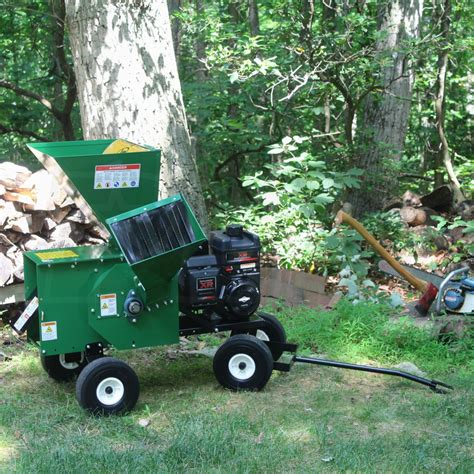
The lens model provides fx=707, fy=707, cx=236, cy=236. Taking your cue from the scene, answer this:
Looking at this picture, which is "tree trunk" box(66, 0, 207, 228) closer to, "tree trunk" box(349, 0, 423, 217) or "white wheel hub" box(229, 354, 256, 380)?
"white wheel hub" box(229, 354, 256, 380)

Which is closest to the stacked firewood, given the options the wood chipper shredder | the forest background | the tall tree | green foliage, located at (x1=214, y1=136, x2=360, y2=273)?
the forest background

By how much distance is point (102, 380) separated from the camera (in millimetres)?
4523

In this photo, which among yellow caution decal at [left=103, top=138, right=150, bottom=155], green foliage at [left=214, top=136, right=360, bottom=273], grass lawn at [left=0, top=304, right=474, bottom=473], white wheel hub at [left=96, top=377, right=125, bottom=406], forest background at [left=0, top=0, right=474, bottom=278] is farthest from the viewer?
forest background at [left=0, top=0, right=474, bottom=278]

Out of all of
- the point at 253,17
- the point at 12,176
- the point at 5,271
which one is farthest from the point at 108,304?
the point at 253,17

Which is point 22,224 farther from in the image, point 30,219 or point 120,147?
point 120,147

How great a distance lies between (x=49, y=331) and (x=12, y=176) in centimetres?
276

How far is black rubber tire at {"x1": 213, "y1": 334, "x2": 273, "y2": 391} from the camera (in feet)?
16.1

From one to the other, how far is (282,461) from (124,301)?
1.50 m

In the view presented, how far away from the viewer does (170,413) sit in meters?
4.62

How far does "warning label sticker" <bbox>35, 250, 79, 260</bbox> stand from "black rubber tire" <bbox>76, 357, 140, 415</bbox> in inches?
28.8

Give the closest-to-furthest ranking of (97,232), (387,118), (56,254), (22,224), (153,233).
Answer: (153,233), (56,254), (22,224), (97,232), (387,118)

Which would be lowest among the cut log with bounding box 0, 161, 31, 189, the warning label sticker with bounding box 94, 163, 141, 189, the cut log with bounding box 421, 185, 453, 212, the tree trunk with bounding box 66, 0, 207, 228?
the cut log with bounding box 421, 185, 453, 212

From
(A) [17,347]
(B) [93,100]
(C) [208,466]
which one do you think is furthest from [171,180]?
(C) [208,466]

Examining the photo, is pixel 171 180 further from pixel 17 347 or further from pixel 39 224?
pixel 17 347
